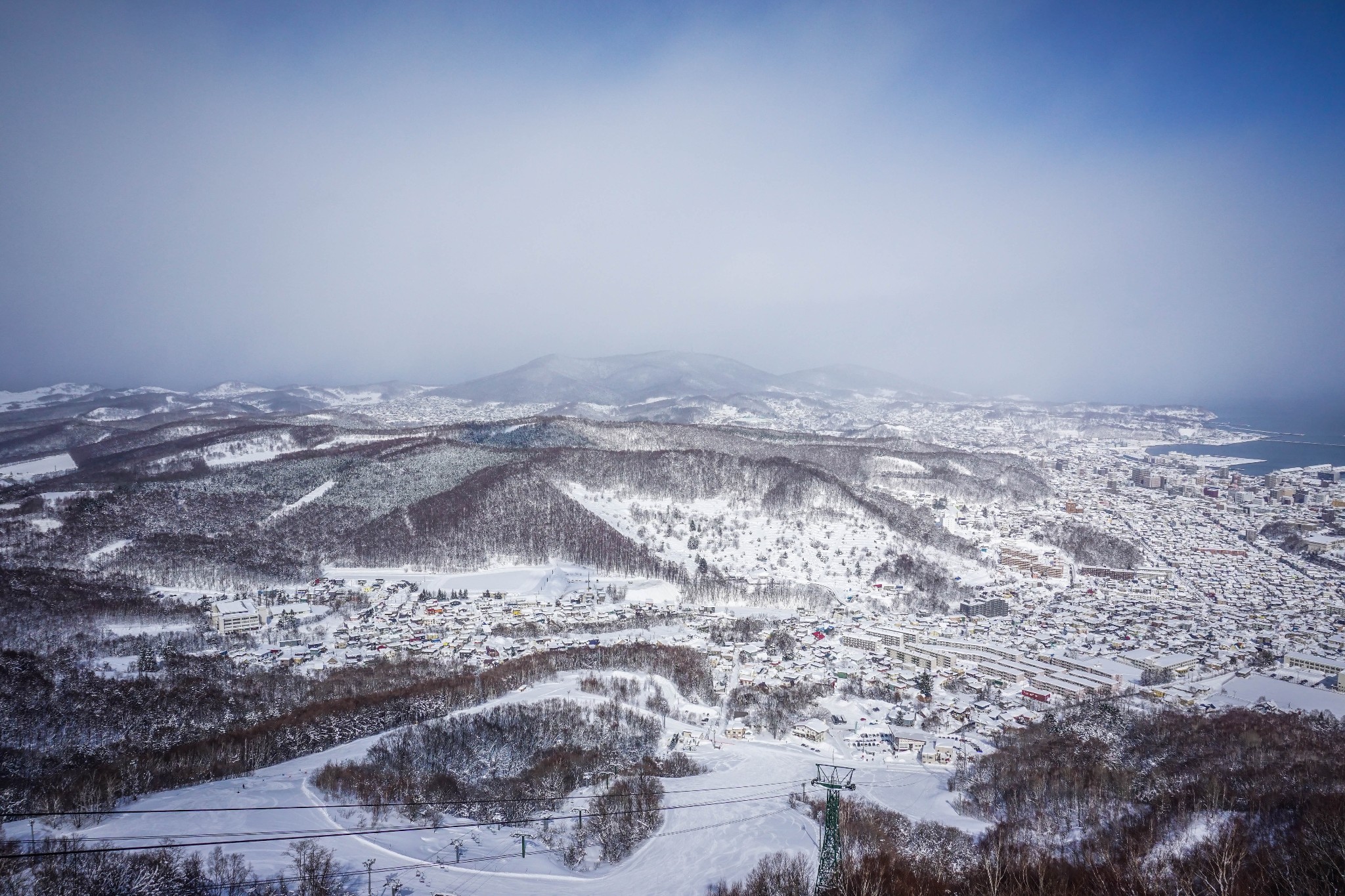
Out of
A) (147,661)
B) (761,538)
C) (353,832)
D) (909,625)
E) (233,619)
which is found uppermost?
(353,832)


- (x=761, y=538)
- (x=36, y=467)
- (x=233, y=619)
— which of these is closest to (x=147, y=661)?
(x=233, y=619)

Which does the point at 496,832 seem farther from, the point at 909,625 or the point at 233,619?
the point at 909,625

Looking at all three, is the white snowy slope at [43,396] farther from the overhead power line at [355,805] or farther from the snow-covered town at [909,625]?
the overhead power line at [355,805]

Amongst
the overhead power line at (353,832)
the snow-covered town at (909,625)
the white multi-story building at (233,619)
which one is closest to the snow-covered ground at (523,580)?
the snow-covered town at (909,625)

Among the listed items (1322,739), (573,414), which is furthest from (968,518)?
(573,414)

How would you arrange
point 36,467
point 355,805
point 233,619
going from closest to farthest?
point 355,805 < point 233,619 < point 36,467

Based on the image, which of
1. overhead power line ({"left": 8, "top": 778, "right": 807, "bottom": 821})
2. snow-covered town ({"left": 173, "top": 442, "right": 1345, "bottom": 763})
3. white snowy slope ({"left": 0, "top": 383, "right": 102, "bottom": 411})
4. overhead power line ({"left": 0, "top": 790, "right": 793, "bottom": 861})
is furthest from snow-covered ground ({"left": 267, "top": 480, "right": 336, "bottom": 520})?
white snowy slope ({"left": 0, "top": 383, "right": 102, "bottom": 411})

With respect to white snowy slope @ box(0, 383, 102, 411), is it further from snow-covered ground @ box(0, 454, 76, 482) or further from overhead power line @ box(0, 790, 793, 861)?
overhead power line @ box(0, 790, 793, 861)

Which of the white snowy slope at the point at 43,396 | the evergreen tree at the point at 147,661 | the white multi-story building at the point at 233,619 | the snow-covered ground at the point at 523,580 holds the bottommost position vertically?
the snow-covered ground at the point at 523,580
